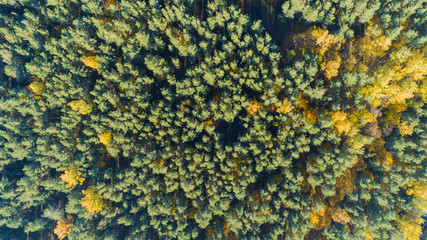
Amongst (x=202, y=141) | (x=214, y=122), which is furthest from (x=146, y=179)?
(x=214, y=122)

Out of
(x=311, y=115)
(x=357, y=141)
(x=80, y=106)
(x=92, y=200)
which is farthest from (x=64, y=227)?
(x=357, y=141)

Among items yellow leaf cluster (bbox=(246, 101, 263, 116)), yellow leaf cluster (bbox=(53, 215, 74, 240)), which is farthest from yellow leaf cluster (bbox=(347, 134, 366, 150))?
yellow leaf cluster (bbox=(53, 215, 74, 240))

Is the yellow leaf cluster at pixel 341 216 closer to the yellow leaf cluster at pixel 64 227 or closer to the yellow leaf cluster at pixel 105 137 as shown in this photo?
the yellow leaf cluster at pixel 105 137

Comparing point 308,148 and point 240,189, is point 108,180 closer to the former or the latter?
point 240,189

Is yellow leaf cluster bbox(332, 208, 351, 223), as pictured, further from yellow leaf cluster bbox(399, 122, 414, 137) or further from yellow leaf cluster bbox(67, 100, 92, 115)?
yellow leaf cluster bbox(67, 100, 92, 115)

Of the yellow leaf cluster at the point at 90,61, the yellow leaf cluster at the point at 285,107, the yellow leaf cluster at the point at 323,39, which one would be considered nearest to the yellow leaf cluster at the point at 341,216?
the yellow leaf cluster at the point at 285,107

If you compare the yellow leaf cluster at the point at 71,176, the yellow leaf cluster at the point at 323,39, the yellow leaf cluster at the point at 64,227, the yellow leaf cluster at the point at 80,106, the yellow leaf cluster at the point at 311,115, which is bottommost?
the yellow leaf cluster at the point at 64,227

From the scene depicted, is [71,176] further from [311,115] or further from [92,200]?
[311,115]
